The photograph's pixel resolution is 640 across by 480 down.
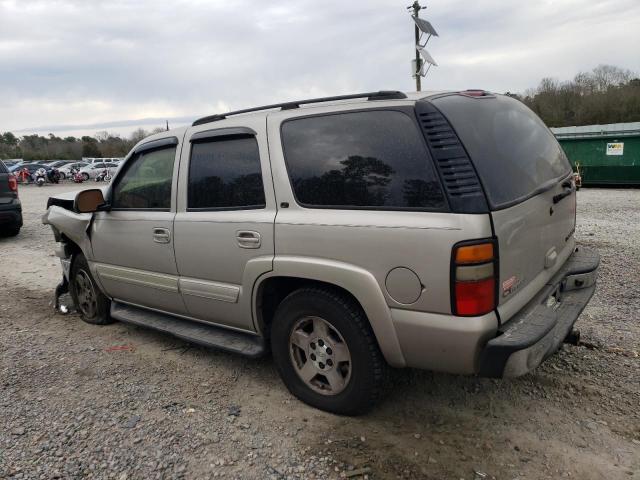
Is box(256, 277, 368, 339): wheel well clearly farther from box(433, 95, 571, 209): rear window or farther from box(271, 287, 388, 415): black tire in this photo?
box(433, 95, 571, 209): rear window

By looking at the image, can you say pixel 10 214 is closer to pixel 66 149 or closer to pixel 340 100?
pixel 340 100

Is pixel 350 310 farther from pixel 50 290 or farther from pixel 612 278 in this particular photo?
pixel 50 290

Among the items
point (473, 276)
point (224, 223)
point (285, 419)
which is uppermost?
point (224, 223)

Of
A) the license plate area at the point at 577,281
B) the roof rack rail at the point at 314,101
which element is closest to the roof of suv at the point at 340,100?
the roof rack rail at the point at 314,101

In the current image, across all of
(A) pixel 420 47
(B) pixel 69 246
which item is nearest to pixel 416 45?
(A) pixel 420 47

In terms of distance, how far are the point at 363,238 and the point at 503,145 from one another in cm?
94

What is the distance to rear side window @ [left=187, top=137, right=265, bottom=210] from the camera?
3152mm

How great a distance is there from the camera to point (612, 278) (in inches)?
209

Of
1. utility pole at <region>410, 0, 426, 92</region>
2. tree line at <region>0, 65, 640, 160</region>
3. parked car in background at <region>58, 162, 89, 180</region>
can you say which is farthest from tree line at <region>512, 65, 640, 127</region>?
parked car in background at <region>58, 162, 89, 180</region>

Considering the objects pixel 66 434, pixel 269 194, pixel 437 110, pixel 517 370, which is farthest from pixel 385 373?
pixel 66 434

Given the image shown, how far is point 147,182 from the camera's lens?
12.7ft

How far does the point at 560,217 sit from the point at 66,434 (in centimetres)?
334

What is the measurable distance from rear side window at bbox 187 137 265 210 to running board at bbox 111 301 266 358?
92cm

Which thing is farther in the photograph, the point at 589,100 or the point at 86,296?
the point at 589,100
